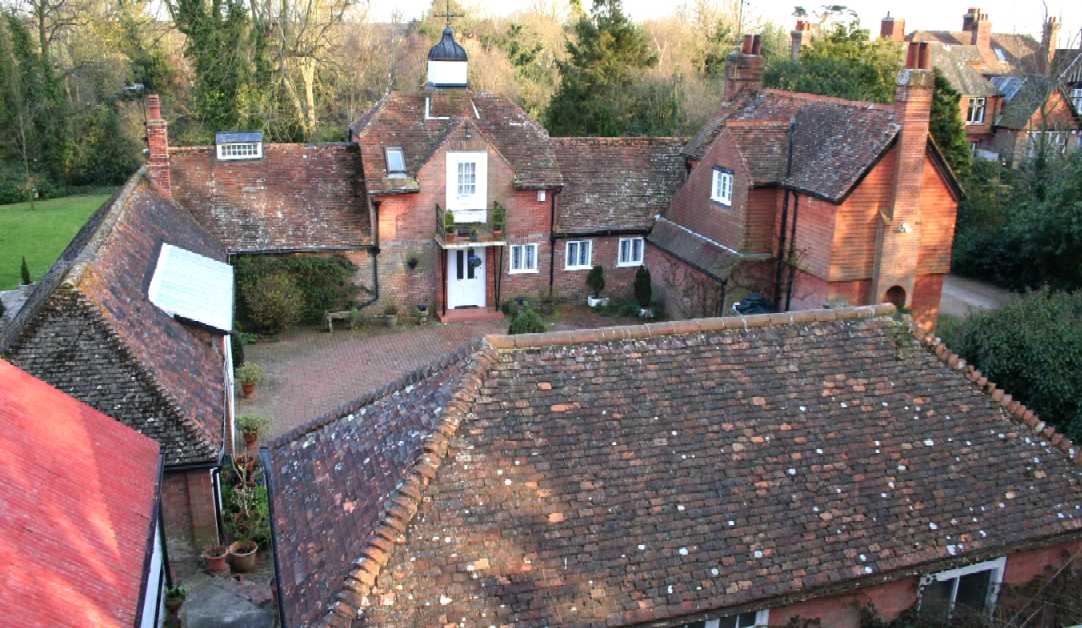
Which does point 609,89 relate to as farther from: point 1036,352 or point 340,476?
point 340,476

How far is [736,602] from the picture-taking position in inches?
388

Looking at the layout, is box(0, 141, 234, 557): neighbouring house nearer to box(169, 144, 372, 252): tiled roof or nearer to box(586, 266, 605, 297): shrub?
box(169, 144, 372, 252): tiled roof

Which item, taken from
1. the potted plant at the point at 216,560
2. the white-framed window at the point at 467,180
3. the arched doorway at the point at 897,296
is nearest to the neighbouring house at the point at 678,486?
the potted plant at the point at 216,560

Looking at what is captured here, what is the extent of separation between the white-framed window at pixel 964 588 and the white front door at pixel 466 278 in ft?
69.1

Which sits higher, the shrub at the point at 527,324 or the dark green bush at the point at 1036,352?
the dark green bush at the point at 1036,352

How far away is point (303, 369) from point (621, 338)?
15913 mm

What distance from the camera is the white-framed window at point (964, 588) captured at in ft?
37.4

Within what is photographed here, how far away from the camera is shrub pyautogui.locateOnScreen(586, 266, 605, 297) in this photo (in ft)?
103

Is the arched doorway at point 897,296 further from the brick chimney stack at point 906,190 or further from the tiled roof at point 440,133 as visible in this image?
the tiled roof at point 440,133

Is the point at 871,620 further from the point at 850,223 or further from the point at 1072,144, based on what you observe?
the point at 1072,144

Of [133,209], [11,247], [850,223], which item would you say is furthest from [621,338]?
[11,247]

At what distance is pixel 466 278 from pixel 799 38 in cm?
2500

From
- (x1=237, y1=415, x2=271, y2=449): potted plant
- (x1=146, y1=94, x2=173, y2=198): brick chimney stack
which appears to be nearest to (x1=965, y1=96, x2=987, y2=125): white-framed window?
(x1=146, y1=94, x2=173, y2=198): brick chimney stack

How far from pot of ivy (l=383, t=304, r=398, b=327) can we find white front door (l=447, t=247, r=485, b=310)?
1977mm
